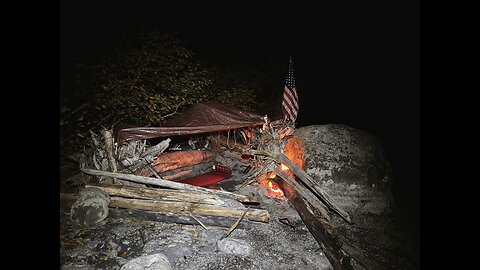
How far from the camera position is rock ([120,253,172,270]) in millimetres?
5453

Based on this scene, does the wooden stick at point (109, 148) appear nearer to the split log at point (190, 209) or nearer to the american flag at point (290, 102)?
the split log at point (190, 209)

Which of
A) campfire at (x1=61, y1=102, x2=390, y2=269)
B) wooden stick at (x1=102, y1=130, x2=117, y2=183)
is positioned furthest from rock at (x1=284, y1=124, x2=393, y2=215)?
wooden stick at (x1=102, y1=130, x2=117, y2=183)

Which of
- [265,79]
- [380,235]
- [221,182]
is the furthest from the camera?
[265,79]

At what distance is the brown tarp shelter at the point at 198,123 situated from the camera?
908 centimetres

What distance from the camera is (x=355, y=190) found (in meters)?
8.88

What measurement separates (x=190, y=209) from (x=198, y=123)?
11.0 ft

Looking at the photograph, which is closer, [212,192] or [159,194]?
[159,194]

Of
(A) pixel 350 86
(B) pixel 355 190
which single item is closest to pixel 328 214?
(B) pixel 355 190

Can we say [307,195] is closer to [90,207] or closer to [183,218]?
[183,218]

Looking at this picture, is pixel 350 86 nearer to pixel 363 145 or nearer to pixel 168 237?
pixel 363 145

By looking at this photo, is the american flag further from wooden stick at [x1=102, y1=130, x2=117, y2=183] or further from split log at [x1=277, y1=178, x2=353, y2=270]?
wooden stick at [x1=102, y1=130, x2=117, y2=183]

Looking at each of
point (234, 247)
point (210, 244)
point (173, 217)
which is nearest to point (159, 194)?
point (173, 217)

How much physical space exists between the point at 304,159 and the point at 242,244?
13.9ft

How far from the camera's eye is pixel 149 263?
5.54 meters
